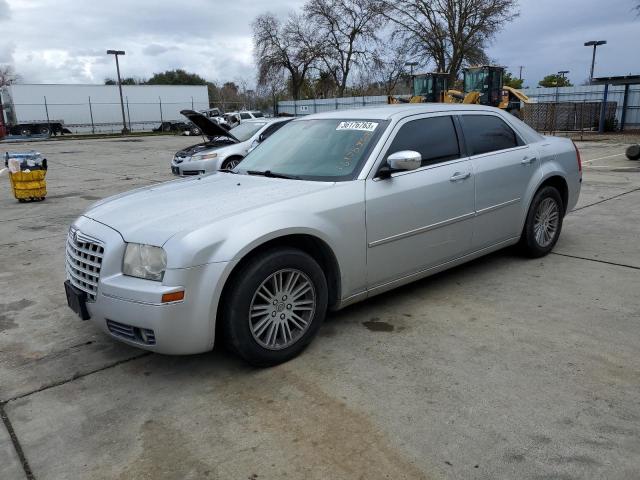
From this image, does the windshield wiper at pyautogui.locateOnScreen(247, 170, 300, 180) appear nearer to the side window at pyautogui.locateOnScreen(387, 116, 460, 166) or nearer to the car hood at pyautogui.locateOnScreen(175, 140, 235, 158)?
the side window at pyautogui.locateOnScreen(387, 116, 460, 166)

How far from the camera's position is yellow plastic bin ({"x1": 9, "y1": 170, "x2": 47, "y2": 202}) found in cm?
1003

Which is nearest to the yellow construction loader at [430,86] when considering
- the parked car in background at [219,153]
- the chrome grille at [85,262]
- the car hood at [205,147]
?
the parked car in background at [219,153]

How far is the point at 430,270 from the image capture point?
4289 mm

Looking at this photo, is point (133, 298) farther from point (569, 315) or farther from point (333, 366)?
point (569, 315)

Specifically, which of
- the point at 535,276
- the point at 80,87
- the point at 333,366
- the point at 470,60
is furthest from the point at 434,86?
the point at 80,87

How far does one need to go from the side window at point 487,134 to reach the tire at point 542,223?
619 millimetres

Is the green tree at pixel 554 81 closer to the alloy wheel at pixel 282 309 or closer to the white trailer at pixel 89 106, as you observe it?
the white trailer at pixel 89 106

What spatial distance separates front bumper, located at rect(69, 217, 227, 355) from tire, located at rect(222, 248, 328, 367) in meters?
0.14

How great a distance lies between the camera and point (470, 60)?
129 ft

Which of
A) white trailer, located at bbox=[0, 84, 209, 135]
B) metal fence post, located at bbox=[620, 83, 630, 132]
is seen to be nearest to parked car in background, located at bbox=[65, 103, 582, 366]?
metal fence post, located at bbox=[620, 83, 630, 132]

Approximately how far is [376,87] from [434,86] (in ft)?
89.8

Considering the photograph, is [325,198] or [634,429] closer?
[634,429]

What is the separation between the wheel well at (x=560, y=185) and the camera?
17.6ft

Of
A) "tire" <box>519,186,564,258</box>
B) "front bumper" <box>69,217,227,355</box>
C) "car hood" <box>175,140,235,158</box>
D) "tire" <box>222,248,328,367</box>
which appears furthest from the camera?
"car hood" <box>175,140,235,158</box>
